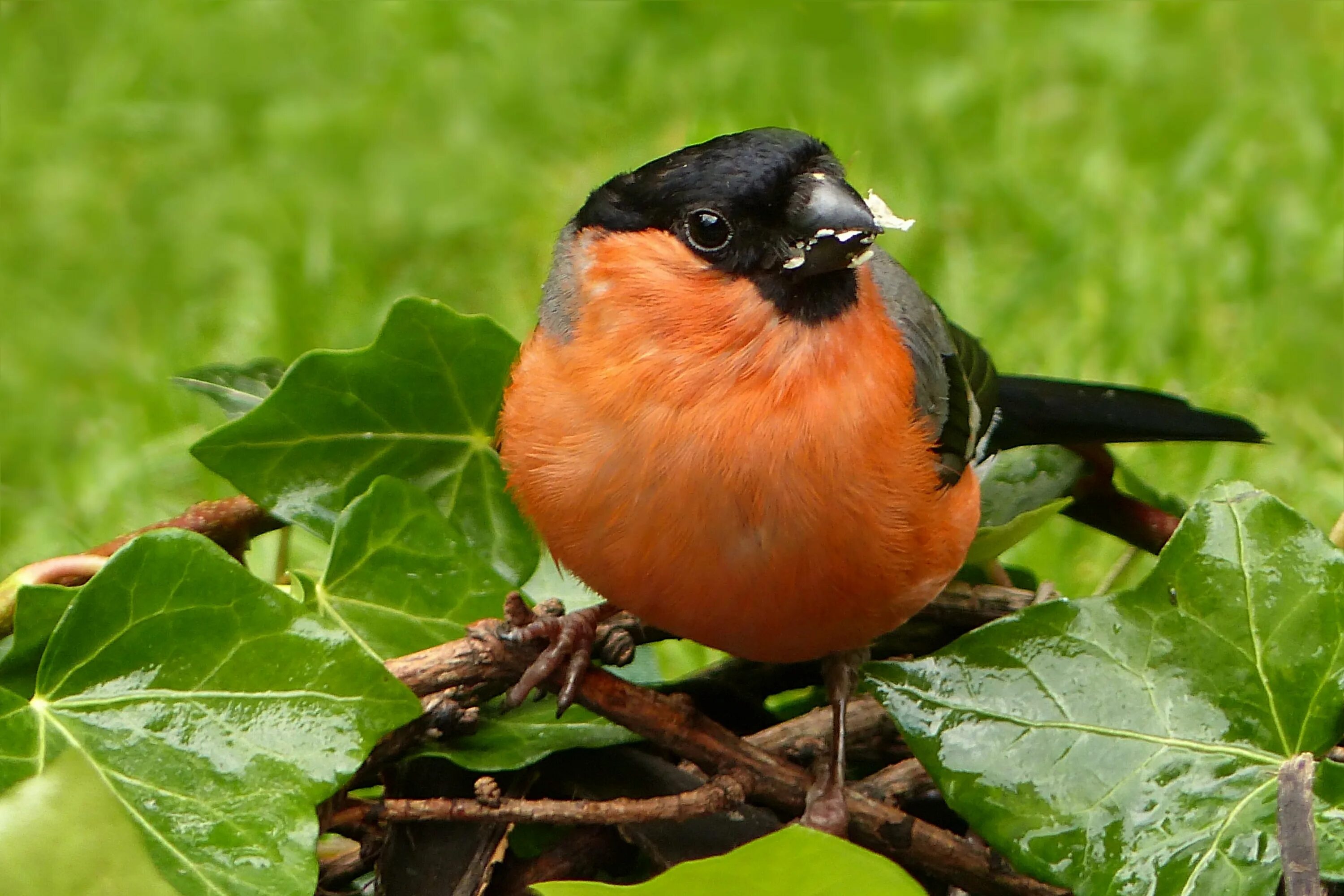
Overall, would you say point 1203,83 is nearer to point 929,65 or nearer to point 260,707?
point 929,65

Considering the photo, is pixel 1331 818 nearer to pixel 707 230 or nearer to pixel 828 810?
pixel 828 810

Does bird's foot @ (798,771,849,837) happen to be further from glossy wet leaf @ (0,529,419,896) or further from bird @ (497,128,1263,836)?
glossy wet leaf @ (0,529,419,896)

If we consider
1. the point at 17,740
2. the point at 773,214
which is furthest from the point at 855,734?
the point at 17,740

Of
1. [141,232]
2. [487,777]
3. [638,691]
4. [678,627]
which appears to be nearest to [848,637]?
[678,627]

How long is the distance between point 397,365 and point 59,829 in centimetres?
83

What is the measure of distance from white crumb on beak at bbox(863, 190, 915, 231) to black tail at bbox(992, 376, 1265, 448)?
0.58 m

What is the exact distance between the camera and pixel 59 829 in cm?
129

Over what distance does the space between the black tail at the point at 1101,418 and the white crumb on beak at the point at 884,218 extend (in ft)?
1.90

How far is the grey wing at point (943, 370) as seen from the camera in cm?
224

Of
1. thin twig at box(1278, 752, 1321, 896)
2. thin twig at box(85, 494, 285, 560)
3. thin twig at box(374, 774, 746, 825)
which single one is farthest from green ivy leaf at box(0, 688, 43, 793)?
thin twig at box(1278, 752, 1321, 896)

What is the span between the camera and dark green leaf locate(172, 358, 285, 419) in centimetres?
206

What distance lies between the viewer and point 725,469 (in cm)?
191

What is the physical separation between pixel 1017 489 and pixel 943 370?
204mm

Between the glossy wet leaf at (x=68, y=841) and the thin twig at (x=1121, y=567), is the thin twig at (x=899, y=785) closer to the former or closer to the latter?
the thin twig at (x=1121, y=567)
